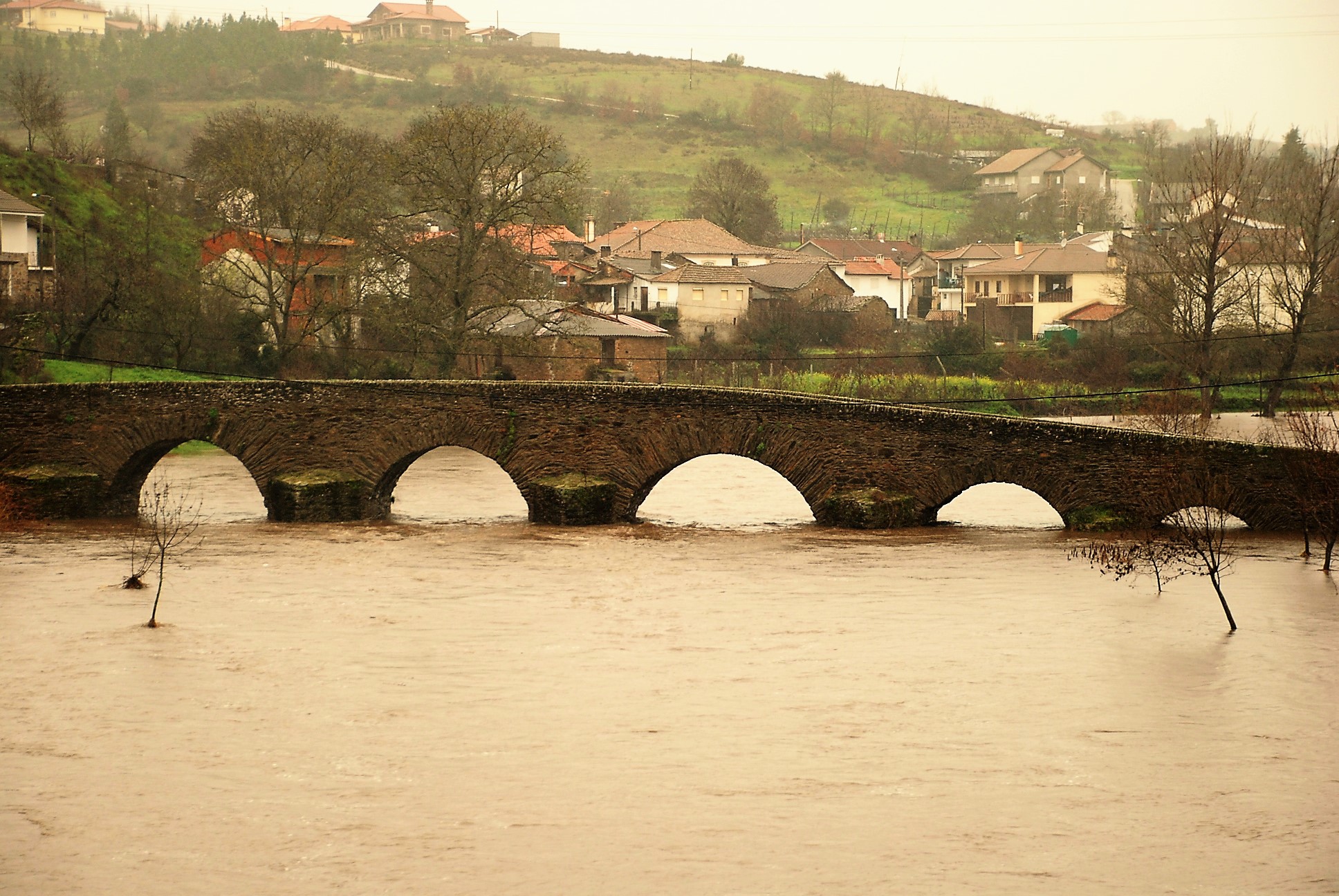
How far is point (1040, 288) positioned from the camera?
71.0 m

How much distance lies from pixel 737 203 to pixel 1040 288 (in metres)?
27.5

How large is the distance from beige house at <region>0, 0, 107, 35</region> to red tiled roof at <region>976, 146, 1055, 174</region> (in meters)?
88.5

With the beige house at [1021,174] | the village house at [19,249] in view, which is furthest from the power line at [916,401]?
the beige house at [1021,174]

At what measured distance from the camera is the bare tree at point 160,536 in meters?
25.4

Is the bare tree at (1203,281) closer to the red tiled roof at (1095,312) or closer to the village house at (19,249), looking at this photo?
the red tiled roof at (1095,312)

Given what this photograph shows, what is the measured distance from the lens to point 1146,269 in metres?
55.8

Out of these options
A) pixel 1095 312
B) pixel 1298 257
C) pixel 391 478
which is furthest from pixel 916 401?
pixel 391 478

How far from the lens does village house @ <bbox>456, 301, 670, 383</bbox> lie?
157 feet

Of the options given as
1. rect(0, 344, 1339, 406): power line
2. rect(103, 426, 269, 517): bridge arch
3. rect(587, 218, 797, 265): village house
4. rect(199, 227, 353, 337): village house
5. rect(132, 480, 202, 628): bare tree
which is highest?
rect(587, 218, 797, 265): village house

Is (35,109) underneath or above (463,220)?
above

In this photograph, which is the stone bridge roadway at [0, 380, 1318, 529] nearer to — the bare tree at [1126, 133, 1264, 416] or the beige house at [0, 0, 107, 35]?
the bare tree at [1126, 133, 1264, 416]

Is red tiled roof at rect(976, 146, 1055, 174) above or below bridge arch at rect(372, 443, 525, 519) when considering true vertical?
above

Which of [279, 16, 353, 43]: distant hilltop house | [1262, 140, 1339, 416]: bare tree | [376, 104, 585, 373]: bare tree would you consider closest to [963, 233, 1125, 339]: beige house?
[1262, 140, 1339, 416]: bare tree

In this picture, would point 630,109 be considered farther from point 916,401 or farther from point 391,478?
point 391,478
